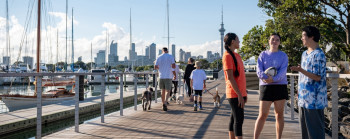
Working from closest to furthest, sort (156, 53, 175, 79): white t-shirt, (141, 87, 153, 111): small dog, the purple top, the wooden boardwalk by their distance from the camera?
the purple top
the wooden boardwalk
(156, 53, 175, 79): white t-shirt
(141, 87, 153, 111): small dog

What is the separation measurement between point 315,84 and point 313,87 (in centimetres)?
4

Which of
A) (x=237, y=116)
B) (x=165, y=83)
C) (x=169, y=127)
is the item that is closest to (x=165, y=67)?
(x=165, y=83)

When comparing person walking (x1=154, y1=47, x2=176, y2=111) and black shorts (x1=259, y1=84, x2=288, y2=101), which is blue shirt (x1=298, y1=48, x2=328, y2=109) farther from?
person walking (x1=154, y1=47, x2=176, y2=111)

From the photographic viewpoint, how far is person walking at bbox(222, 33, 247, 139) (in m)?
3.59

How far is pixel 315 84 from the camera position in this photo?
3.27 metres

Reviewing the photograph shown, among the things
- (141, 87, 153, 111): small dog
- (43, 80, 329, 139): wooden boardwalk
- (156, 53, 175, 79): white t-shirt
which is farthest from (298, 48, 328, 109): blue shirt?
(141, 87, 153, 111): small dog

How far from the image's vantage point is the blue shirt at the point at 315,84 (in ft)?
10.5

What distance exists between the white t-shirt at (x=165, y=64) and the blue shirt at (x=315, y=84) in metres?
5.30

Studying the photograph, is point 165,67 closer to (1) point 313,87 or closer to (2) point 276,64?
(2) point 276,64

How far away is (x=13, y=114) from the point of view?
980 centimetres

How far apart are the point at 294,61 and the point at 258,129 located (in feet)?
54.0

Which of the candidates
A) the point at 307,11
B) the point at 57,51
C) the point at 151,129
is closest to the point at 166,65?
the point at 151,129

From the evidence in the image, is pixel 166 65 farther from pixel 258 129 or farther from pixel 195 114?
pixel 258 129

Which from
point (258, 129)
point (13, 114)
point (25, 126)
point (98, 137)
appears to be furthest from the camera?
point (13, 114)
